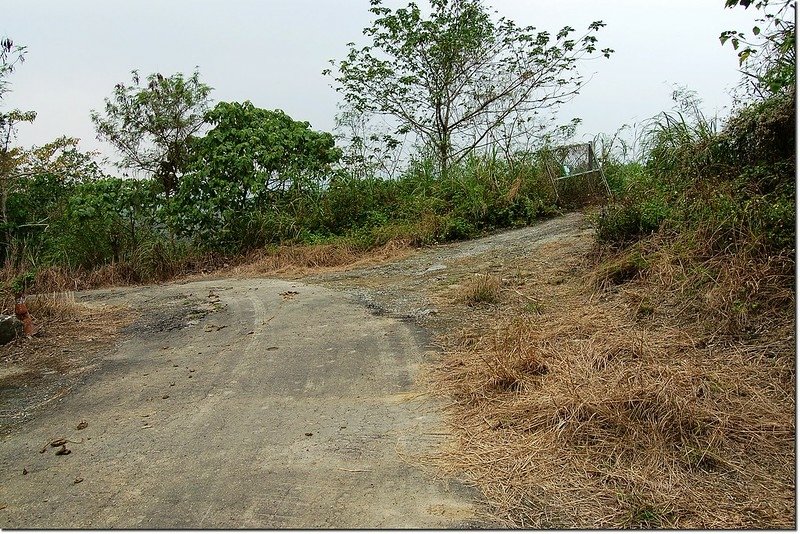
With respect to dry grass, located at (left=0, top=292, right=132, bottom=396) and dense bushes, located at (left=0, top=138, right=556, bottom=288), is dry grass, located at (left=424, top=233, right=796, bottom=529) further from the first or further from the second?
dense bushes, located at (left=0, top=138, right=556, bottom=288)

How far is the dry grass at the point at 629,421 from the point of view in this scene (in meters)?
2.22

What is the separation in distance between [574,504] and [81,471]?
2.23 metres

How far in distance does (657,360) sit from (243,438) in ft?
7.67

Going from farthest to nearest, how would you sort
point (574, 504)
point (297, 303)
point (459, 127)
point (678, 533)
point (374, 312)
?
point (459, 127) → point (297, 303) → point (374, 312) → point (574, 504) → point (678, 533)

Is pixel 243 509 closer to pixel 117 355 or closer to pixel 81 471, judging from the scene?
pixel 81 471

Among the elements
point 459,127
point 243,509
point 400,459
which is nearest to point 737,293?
point 400,459

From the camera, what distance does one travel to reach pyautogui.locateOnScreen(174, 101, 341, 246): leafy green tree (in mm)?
9531

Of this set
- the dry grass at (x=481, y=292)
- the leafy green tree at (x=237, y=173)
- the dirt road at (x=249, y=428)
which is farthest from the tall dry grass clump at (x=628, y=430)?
the leafy green tree at (x=237, y=173)

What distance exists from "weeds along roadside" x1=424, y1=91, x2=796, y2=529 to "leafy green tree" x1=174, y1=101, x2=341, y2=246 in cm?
517

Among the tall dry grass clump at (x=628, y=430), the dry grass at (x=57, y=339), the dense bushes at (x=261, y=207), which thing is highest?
the dense bushes at (x=261, y=207)

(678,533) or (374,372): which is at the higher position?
(374,372)

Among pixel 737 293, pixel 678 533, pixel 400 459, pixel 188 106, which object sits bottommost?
pixel 678 533

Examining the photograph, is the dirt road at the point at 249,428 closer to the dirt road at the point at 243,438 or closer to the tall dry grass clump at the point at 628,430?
the dirt road at the point at 243,438

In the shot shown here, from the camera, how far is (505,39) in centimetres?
1090
